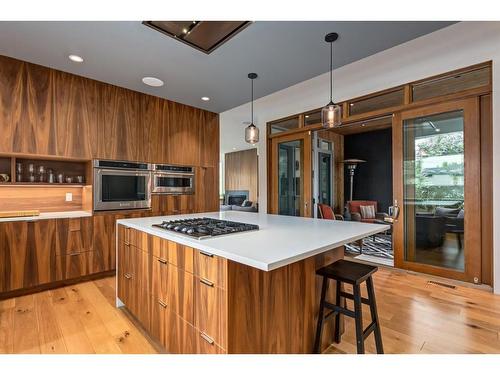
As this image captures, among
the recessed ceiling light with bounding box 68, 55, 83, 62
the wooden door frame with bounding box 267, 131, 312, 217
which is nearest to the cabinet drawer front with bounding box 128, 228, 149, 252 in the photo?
the recessed ceiling light with bounding box 68, 55, 83, 62

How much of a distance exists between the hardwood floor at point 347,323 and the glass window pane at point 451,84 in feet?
7.48

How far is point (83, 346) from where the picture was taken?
1800mm

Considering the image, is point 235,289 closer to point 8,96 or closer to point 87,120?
point 87,120

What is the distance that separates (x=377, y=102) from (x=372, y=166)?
3.40 meters

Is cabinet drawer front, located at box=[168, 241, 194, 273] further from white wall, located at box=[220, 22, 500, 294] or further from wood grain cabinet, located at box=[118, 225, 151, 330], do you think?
white wall, located at box=[220, 22, 500, 294]

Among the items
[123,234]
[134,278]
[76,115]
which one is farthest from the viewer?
[76,115]

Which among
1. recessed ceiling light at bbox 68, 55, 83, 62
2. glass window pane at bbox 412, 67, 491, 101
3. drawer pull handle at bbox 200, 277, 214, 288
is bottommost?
drawer pull handle at bbox 200, 277, 214, 288

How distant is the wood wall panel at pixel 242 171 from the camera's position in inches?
408

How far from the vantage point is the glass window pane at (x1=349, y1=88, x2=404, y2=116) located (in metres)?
3.45

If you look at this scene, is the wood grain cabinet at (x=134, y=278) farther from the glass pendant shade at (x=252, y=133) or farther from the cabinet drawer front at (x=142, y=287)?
the glass pendant shade at (x=252, y=133)

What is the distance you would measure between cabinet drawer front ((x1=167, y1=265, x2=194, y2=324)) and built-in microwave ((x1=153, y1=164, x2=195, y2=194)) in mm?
2437

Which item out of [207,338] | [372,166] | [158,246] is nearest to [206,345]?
[207,338]

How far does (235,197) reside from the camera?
1098cm
